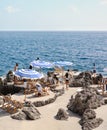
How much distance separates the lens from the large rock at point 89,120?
24.2 m

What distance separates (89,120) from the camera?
975 inches

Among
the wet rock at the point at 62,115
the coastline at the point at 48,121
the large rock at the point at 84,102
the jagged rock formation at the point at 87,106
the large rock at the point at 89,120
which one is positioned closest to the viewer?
the large rock at the point at 89,120

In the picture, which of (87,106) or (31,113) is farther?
(87,106)

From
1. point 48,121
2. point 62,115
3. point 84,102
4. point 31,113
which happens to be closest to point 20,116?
point 31,113

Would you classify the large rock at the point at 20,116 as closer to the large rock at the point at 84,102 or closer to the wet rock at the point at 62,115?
the wet rock at the point at 62,115

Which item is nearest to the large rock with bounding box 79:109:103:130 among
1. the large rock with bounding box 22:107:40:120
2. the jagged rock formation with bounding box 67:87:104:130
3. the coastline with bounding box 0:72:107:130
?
the jagged rock formation with bounding box 67:87:104:130

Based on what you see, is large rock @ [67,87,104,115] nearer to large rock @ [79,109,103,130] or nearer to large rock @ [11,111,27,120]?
large rock @ [79,109,103,130]

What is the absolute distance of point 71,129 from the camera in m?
24.2

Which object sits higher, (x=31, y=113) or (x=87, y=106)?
(x=87, y=106)

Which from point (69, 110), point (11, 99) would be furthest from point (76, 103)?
point (11, 99)

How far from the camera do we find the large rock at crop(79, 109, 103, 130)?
24.2 m

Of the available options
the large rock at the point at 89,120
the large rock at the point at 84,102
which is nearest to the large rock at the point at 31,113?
the large rock at the point at 84,102

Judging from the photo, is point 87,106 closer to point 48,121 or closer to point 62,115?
point 62,115

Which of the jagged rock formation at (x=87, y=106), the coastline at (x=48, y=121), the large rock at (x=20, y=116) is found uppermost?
the jagged rock formation at (x=87, y=106)
